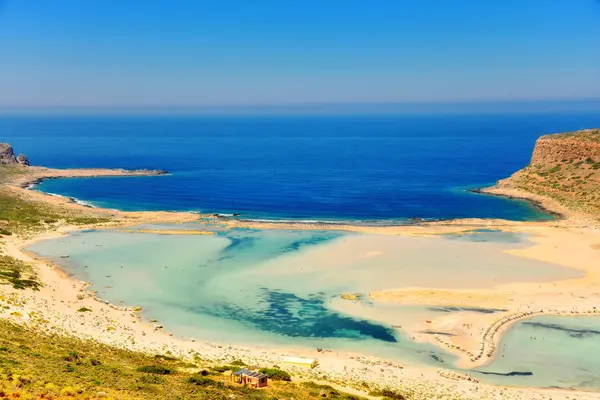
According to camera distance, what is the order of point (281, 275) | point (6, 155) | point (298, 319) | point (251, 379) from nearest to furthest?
point (251, 379)
point (298, 319)
point (281, 275)
point (6, 155)

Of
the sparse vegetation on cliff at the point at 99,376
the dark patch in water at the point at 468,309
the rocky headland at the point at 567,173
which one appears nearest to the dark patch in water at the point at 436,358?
the dark patch in water at the point at 468,309

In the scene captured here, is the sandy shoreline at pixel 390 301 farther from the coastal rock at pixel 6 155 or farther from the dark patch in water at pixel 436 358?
the coastal rock at pixel 6 155

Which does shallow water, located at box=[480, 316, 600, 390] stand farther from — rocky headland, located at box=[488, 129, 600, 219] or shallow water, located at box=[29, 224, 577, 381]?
rocky headland, located at box=[488, 129, 600, 219]

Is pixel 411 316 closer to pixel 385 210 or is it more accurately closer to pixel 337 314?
pixel 337 314

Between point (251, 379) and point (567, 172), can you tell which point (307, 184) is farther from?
point (251, 379)

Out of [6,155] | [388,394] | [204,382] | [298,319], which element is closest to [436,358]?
[388,394]

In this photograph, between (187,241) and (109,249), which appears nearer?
(109,249)

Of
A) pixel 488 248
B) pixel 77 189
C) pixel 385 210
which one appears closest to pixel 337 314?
pixel 488 248
